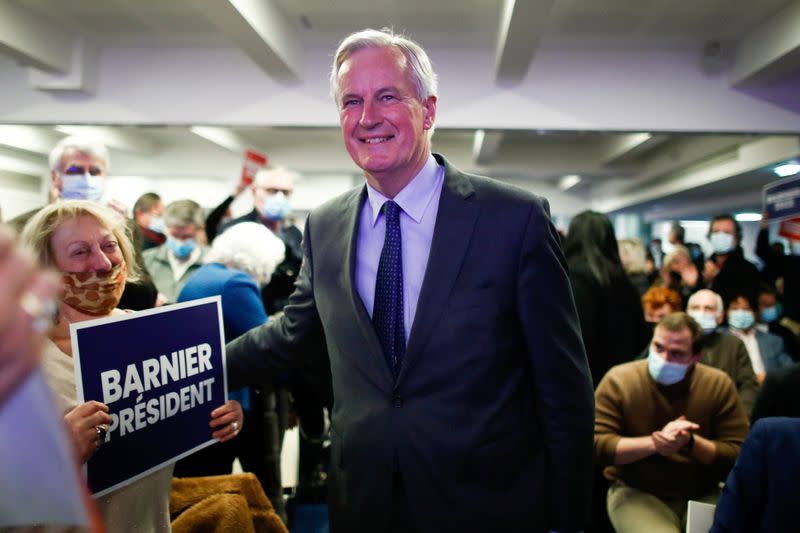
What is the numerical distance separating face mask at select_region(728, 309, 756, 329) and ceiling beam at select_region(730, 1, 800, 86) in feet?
6.25

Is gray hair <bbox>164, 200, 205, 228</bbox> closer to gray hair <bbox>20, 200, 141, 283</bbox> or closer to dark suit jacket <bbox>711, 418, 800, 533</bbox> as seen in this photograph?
gray hair <bbox>20, 200, 141, 283</bbox>

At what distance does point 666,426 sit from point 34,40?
202 inches

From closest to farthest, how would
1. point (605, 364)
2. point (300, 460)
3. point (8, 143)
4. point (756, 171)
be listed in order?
point (605, 364)
point (300, 460)
point (8, 143)
point (756, 171)

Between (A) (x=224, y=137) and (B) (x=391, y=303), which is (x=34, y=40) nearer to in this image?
(A) (x=224, y=137)

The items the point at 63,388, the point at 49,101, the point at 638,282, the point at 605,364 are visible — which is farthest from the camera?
the point at 49,101

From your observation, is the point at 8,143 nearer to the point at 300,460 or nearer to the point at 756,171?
the point at 300,460

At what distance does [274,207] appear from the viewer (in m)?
3.73

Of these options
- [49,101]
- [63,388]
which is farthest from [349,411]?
[49,101]

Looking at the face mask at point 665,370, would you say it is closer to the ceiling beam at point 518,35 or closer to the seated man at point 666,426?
the seated man at point 666,426

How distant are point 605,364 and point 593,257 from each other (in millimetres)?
560

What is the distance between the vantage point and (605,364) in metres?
2.87

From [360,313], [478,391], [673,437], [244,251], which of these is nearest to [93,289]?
[360,313]

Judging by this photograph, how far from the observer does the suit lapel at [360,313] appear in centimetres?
120

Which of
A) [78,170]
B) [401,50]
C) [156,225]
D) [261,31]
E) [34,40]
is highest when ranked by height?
[34,40]
